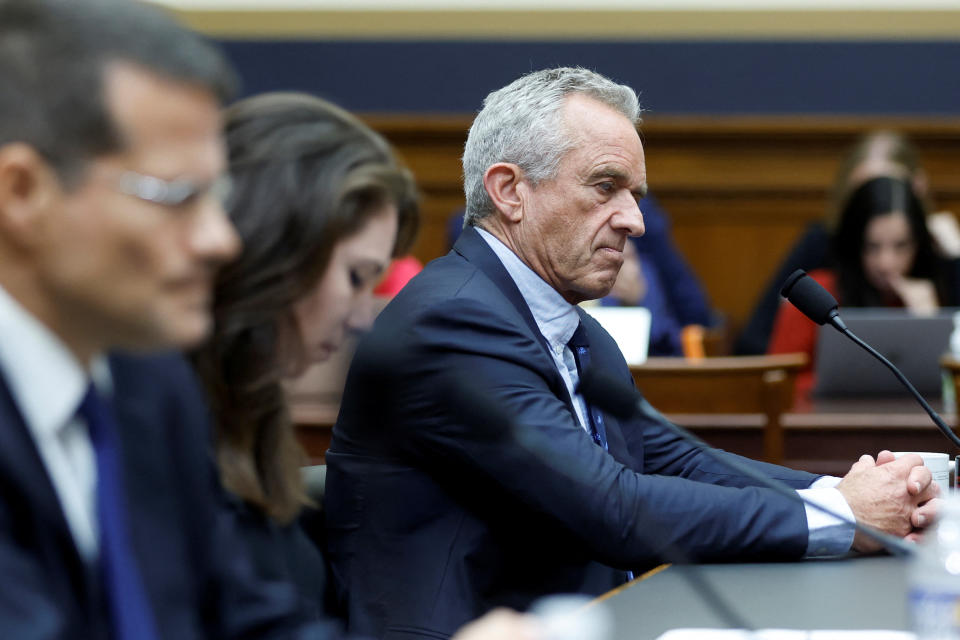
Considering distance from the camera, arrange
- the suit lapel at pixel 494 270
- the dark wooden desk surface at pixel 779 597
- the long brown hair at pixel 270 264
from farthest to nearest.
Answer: the suit lapel at pixel 494 270
the dark wooden desk surface at pixel 779 597
the long brown hair at pixel 270 264

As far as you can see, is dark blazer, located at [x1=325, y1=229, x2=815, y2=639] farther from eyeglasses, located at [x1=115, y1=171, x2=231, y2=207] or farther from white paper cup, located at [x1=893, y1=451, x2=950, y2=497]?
eyeglasses, located at [x1=115, y1=171, x2=231, y2=207]

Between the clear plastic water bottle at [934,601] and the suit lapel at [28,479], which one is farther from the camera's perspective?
the clear plastic water bottle at [934,601]

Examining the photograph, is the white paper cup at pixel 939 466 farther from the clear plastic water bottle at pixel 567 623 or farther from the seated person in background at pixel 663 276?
the seated person in background at pixel 663 276

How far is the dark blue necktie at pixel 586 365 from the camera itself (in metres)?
2.01

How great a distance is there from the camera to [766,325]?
4777mm

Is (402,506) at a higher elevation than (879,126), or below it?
below

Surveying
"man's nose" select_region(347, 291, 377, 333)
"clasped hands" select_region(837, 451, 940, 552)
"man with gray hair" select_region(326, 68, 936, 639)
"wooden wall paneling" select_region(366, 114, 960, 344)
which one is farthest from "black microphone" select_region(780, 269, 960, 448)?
"wooden wall paneling" select_region(366, 114, 960, 344)

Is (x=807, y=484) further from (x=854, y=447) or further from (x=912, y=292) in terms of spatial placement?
(x=912, y=292)

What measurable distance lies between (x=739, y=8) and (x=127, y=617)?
5.27m

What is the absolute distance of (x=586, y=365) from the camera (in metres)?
2.08

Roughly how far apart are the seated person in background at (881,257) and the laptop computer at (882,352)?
54cm

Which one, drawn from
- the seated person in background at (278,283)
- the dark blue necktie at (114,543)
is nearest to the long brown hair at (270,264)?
the seated person in background at (278,283)

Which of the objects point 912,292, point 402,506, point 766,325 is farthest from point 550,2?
point 402,506

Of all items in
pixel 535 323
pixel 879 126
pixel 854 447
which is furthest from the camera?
pixel 879 126
